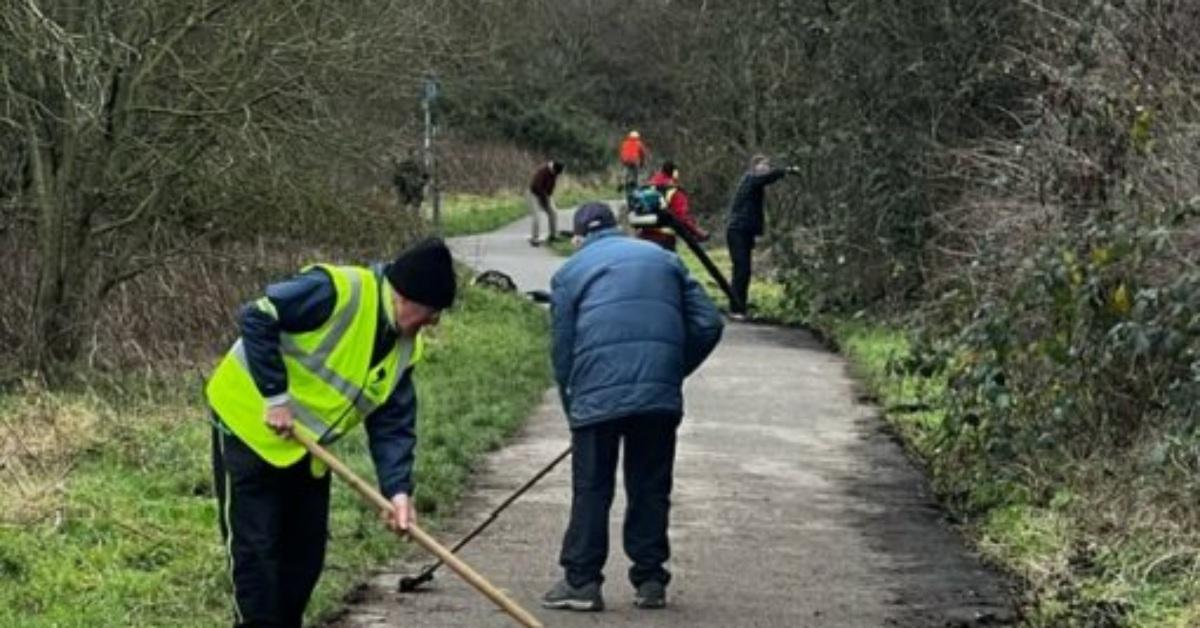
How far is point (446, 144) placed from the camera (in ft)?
150

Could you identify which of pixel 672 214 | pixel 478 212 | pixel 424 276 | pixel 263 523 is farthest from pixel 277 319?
pixel 478 212

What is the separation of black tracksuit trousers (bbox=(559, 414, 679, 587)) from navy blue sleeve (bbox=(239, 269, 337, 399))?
2108mm

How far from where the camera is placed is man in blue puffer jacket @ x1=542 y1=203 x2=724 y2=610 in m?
7.70

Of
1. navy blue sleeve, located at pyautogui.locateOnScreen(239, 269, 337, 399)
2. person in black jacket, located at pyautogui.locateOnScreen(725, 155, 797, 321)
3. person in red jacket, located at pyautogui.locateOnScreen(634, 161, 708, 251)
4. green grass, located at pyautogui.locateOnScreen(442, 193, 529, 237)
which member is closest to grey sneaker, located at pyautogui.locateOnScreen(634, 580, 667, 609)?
navy blue sleeve, located at pyautogui.locateOnScreen(239, 269, 337, 399)

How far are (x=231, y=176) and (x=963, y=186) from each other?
660 cm

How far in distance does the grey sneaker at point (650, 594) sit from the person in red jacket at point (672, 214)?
20.5 ft

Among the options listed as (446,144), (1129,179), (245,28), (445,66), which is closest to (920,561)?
(1129,179)

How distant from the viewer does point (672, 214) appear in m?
16.9

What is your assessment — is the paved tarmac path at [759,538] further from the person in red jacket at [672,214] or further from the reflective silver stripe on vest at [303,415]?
the reflective silver stripe on vest at [303,415]

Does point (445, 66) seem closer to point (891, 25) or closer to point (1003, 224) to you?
point (891, 25)

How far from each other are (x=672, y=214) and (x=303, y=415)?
36.6 feet

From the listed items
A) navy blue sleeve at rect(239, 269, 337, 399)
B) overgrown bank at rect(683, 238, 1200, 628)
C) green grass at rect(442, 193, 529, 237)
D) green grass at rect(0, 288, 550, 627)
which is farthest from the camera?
green grass at rect(442, 193, 529, 237)

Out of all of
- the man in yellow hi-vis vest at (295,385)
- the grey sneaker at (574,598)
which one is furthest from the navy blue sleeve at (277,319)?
the grey sneaker at (574,598)

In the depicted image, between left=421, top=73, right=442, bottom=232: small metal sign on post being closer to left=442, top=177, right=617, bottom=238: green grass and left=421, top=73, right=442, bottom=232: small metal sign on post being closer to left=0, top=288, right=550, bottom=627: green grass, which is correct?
left=0, top=288, right=550, bottom=627: green grass
